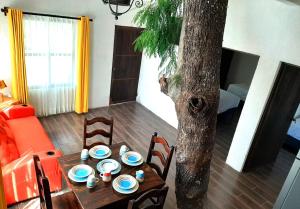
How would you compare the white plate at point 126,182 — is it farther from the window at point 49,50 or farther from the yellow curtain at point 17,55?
the window at point 49,50

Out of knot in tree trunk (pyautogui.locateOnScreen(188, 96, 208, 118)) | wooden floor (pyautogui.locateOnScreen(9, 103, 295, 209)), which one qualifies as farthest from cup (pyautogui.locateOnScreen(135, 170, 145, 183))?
wooden floor (pyautogui.locateOnScreen(9, 103, 295, 209))

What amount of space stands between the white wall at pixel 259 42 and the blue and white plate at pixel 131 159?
2.12 m

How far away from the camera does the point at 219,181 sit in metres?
3.84

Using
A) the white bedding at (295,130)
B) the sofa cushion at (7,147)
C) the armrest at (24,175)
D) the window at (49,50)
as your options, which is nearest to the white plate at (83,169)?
the armrest at (24,175)

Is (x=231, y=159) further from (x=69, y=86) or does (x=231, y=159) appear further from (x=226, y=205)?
(x=69, y=86)

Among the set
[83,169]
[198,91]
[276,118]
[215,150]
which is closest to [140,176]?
[83,169]

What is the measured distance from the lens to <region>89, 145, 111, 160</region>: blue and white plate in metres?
2.70

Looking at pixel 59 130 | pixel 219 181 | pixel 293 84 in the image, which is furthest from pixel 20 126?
pixel 293 84

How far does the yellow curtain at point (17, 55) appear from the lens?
4.04 metres

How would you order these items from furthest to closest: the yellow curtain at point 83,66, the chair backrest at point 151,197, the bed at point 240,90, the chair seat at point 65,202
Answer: the bed at point 240,90
the yellow curtain at point 83,66
the chair seat at point 65,202
the chair backrest at point 151,197

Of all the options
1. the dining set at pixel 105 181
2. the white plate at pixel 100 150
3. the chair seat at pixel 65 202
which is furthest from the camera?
the white plate at pixel 100 150

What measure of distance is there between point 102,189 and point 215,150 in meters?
2.99

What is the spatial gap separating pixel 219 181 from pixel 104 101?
337 cm

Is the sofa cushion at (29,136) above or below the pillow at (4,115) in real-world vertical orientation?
below
